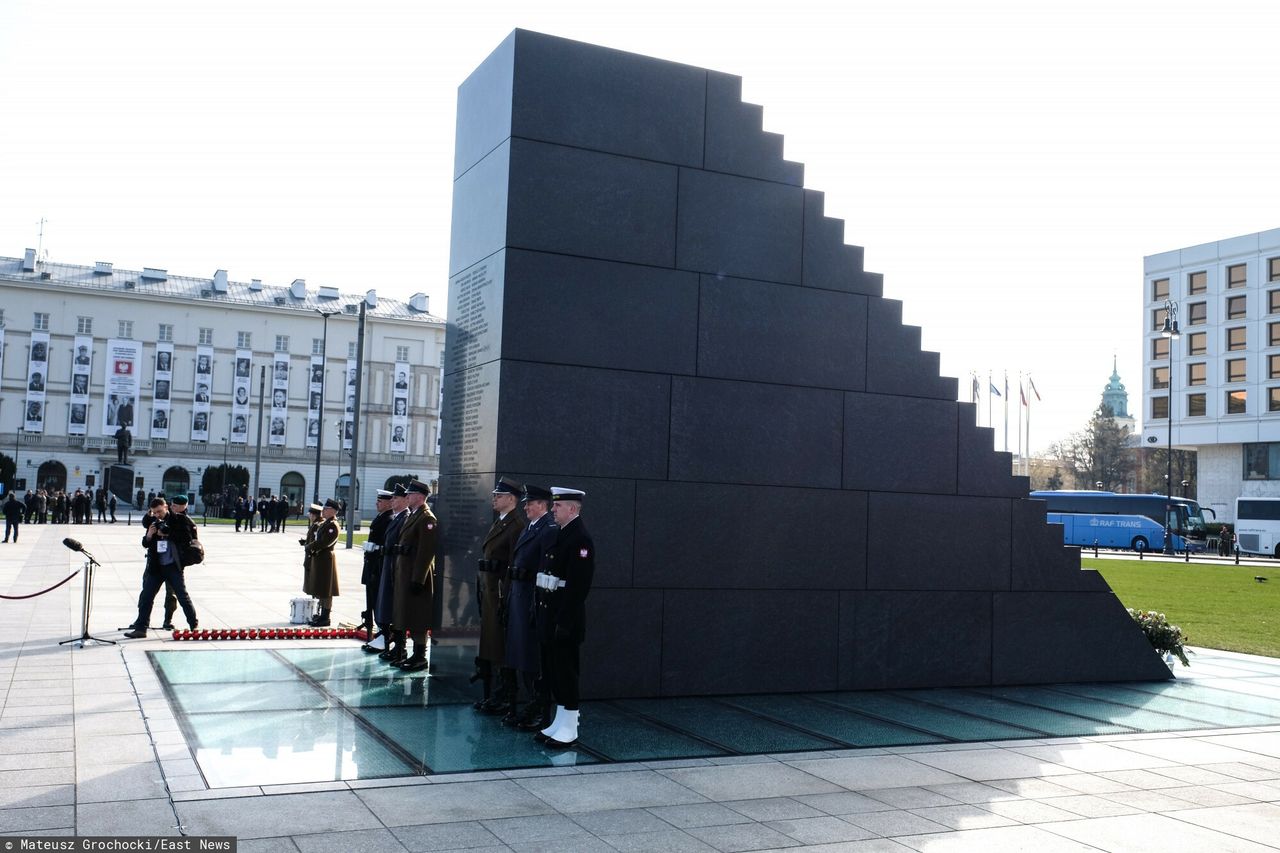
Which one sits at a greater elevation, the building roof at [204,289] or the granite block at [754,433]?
the building roof at [204,289]

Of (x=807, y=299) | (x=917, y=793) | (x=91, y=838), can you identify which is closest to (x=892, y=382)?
(x=807, y=299)

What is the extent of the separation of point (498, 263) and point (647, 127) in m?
2.18

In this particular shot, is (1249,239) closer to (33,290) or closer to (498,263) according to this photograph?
(498,263)

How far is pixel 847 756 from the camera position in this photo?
8195mm

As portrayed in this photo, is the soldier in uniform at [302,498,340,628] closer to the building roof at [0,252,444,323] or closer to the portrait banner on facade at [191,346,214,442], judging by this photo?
the building roof at [0,252,444,323]

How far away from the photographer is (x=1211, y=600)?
81.4ft

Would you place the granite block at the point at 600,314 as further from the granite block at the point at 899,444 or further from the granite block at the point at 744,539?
the granite block at the point at 899,444

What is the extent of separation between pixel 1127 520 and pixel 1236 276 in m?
23.5

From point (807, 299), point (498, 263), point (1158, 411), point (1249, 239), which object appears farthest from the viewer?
point (1158, 411)

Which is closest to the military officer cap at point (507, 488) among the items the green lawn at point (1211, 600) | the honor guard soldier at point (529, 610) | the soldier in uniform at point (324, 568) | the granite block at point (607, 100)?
the honor guard soldier at point (529, 610)

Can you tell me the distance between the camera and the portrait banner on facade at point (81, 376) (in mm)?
79000

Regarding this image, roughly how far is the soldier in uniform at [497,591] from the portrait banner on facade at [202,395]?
262ft

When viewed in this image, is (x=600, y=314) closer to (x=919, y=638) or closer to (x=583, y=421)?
(x=583, y=421)

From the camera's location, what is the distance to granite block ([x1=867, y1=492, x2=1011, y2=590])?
1172 cm
